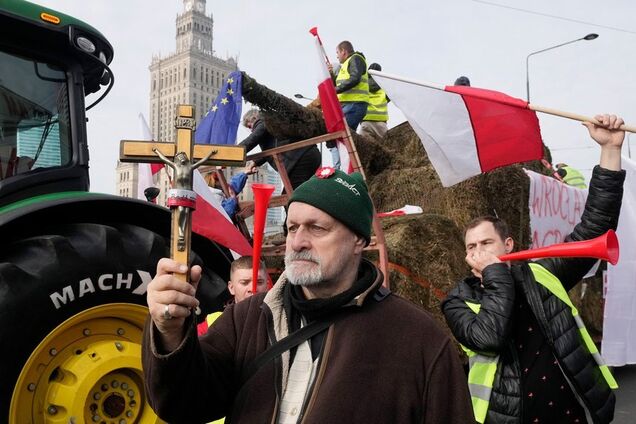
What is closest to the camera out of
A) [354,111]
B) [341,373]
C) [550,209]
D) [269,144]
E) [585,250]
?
[341,373]

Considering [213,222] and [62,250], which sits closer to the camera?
[62,250]

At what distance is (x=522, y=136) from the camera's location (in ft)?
13.1

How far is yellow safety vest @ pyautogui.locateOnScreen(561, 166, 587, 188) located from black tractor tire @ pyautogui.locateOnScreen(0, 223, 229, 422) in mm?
6379

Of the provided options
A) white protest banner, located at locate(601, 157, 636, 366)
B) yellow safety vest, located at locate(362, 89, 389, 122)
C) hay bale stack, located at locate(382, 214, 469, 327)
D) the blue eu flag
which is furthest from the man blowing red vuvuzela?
yellow safety vest, located at locate(362, 89, 389, 122)

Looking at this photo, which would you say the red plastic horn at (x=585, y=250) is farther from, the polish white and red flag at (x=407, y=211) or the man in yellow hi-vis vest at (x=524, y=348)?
the polish white and red flag at (x=407, y=211)

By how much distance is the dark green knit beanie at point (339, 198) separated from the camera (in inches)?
71.4

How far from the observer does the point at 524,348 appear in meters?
2.56

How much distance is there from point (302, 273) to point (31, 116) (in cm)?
212

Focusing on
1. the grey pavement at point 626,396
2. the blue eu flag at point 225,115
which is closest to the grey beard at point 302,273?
the blue eu flag at point 225,115

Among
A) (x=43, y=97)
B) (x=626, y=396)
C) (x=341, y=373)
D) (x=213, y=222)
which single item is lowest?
(x=626, y=396)

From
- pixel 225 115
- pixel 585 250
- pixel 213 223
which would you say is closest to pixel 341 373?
pixel 585 250

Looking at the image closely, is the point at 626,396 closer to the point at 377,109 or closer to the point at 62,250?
the point at 377,109

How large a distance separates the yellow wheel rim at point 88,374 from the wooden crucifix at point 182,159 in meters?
1.33

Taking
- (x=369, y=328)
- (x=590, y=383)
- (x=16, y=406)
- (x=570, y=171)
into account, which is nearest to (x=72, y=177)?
(x=16, y=406)
